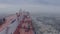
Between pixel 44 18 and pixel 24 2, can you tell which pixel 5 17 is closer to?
pixel 24 2

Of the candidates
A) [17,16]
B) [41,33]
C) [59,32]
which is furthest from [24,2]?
[59,32]

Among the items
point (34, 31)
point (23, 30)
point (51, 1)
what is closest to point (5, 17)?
point (23, 30)

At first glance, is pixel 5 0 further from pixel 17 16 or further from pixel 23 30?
pixel 23 30

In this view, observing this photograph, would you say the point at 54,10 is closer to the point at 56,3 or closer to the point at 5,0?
the point at 56,3

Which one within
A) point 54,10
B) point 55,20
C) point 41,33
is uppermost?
point 54,10

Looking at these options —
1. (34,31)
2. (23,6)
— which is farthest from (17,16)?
(34,31)

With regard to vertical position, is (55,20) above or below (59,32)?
above

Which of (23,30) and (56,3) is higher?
(56,3)
